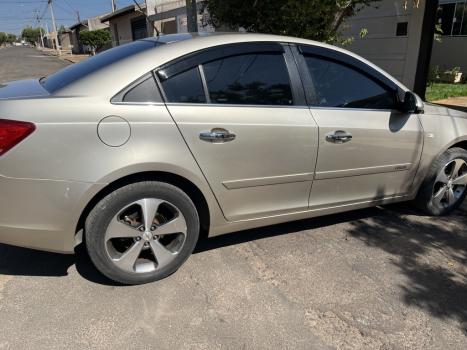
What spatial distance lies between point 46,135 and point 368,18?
30.8 ft

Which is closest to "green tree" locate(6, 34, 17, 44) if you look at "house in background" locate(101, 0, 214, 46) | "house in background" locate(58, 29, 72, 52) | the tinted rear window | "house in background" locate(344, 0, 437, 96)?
"house in background" locate(58, 29, 72, 52)

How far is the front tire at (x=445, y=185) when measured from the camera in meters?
3.94

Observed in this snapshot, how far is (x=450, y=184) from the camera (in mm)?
4090

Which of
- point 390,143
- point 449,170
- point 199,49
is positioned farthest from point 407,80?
point 199,49

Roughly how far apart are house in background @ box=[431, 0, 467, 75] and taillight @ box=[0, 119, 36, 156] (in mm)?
15286

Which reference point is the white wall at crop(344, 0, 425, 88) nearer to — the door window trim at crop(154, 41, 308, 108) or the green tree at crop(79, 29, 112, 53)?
the door window trim at crop(154, 41, 308, 108)

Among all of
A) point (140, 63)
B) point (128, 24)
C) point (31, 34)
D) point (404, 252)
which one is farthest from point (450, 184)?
point (31, 34)

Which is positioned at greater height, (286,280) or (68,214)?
(68,214)

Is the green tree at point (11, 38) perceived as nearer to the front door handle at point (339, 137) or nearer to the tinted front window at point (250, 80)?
the tinted front window at point (250, 80)

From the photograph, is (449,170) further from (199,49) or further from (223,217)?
(199,49)

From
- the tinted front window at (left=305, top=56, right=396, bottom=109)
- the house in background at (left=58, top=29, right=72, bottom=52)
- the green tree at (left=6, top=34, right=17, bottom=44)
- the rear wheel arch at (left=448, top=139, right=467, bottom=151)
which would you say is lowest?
the green tree at (left=6, top=34, right=17, bottom=44)

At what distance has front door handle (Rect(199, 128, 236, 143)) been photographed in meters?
2.78

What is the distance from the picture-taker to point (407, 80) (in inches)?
356

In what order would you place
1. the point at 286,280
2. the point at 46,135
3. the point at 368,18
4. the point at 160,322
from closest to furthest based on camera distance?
the point at 46,135 → the point at 160,322 → the point at 286,280 → the point at 368,18
